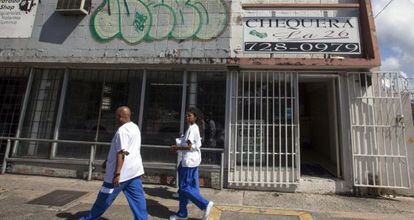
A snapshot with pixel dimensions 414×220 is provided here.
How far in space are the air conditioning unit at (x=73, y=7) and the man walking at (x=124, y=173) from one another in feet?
15.6

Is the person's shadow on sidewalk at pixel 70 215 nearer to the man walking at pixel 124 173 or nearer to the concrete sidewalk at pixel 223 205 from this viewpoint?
the concrete sidewalk at pixel 223 205

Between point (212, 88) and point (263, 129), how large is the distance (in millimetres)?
1523

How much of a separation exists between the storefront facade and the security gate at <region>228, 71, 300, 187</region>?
2cm

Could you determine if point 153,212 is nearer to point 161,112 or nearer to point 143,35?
point 161,112

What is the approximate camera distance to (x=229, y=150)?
21.7ft

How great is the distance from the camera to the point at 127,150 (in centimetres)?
391

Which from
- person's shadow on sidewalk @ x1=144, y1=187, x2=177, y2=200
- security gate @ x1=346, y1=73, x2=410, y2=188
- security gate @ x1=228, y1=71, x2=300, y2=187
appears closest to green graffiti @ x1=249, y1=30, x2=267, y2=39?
security gate @ x1=228, y1=71, x2=300, y2=187

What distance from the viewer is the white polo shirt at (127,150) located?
3.88 metres

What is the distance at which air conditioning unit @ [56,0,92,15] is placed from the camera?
7530 millimetres

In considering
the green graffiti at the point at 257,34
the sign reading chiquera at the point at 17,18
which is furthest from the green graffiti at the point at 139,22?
the sign reading chiquera at the point at 17,18

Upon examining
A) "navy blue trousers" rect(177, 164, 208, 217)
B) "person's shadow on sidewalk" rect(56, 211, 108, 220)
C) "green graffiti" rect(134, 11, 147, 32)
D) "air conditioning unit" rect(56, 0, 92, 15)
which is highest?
"air conditioning unit" rect(56, 0, 92, 15)

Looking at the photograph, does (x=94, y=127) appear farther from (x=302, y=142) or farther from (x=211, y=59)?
(x=302, y=142)

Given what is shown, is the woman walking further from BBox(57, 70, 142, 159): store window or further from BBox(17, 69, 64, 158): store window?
BBox(17, 69, 64, 158): store window

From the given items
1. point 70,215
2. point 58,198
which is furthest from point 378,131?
point 58,198
